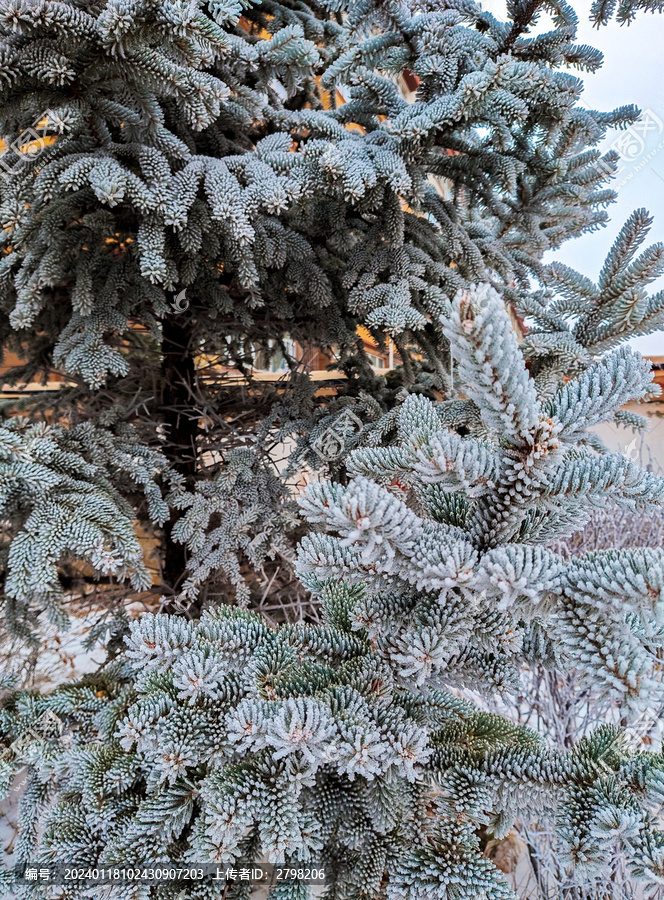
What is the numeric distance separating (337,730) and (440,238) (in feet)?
2.92

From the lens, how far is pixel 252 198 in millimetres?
748

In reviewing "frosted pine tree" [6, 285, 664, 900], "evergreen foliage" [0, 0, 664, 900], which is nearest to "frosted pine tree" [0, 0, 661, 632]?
"evergreen foliage" [0, 0, 664, 900]

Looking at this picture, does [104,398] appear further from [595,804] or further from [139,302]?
[595,804]

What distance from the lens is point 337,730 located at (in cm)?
40

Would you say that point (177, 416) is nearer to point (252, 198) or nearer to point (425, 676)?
point (252, 198)

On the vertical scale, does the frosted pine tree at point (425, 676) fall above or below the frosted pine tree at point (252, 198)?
below

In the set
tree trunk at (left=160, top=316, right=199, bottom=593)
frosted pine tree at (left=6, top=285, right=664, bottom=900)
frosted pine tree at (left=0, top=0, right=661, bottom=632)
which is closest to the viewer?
frosted pine tree at (left=6, top=285, right=664, bottom=900)

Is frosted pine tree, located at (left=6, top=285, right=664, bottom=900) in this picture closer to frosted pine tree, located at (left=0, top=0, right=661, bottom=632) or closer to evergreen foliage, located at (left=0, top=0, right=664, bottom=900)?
evergreen foliage, located at (left=0, top=0, right=664, bottom=900)

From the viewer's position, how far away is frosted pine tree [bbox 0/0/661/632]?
672 mm

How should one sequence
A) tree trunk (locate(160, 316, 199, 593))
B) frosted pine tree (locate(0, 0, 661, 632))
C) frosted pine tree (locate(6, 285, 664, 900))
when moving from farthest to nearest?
1. tree trunk (locate(160, 316, 199, 593))
2. frosted pine tree (locate(0, 0, 661, 632))
3. frosted pine tree (locate(6, 285, 664, 900))

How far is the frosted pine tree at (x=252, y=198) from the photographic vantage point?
672 mm

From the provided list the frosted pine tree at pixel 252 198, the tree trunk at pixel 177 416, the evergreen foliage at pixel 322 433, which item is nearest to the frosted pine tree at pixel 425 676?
the evergreen foliage at pixel 322 433

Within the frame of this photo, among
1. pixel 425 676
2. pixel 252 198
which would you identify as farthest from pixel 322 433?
pixel 425 676

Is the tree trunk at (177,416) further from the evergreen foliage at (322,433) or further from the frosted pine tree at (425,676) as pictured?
the frosted pine tree at (425,676)
